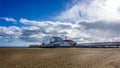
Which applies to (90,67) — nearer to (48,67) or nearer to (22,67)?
(48,67)

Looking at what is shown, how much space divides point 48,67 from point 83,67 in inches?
129

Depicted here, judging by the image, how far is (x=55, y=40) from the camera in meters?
161

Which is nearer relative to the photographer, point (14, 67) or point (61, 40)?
point (14, 67)

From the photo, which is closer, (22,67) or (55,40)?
(22,67)

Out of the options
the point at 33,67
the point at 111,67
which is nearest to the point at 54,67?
the point at 33,67

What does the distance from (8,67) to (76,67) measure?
6320 mm

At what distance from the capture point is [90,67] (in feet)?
61.5

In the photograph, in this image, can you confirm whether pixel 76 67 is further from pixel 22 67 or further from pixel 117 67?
pixel 22 67

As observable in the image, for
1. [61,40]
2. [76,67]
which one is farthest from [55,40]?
[76,67]

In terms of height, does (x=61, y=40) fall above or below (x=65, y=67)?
above

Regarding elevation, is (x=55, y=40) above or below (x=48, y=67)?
above

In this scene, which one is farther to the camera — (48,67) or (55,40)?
(55,40)

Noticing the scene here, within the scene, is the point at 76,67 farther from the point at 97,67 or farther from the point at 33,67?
the point at 33,67

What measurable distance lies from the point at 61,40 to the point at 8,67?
14459cm
